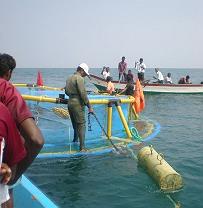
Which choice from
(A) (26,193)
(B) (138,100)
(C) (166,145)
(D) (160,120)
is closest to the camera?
(A) (26,193)

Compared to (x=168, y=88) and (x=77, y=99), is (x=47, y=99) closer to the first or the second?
(x=77, y=99)

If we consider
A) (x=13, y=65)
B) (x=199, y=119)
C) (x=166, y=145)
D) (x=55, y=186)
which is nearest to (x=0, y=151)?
(x=13, y=65)

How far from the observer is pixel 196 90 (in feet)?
93.6

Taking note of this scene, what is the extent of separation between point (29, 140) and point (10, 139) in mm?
326

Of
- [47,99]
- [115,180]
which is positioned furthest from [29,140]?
[47,99]

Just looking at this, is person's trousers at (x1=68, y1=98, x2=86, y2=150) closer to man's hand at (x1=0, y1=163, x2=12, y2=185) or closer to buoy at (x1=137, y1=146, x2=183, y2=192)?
buoy at (x1=137, y1=146, x2=183, y2=192)

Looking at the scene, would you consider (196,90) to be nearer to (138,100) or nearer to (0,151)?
(138,100)

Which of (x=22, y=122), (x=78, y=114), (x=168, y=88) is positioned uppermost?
(x=22, y=122)

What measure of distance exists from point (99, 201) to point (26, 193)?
2.41m

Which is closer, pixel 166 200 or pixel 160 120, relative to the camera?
pixel 166 200

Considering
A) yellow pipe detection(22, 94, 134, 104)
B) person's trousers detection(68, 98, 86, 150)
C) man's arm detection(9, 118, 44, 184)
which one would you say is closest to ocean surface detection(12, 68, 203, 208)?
person's trousers detection(68, 98, 86, 150)

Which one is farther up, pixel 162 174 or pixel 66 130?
pixel 66 130

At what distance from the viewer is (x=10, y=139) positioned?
2.37 meters

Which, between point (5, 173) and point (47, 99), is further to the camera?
point (47, 99)
